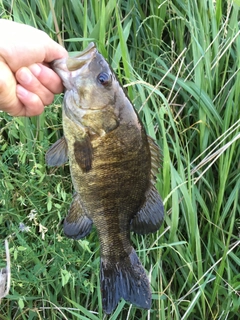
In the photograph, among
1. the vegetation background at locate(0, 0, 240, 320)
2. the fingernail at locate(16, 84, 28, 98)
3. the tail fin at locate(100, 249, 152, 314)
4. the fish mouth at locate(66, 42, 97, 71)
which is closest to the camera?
the fish mouth at locate(66, 42, 97, 71)

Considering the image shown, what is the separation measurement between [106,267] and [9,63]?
0.78 metres

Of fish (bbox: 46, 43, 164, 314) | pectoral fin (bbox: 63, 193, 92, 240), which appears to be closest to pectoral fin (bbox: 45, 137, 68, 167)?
fish (bbox: 46, 43, 164, 314)

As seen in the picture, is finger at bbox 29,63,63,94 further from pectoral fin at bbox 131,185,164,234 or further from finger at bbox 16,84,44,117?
pectoral fin at bbox 131,185,164,234

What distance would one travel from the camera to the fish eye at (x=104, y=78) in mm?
1417

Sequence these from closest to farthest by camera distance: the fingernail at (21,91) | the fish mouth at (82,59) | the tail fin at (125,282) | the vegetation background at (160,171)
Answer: the fish mouth at (82,59) < the fingernail at (21,91) < the tail fin at (125,282) < the vegetation background at (160,171)

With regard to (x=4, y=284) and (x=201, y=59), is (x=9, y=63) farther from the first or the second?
(x=201, y=59)

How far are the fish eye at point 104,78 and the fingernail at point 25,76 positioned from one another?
0.74ft

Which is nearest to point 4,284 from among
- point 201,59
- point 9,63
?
point 9,63

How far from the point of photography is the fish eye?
1.42m

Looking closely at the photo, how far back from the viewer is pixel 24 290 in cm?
196

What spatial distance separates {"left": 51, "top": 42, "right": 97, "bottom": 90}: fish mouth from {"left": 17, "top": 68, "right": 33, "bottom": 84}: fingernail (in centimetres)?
10

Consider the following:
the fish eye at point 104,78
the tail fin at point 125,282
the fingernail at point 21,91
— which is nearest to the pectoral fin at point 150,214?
the tail fin at point 125,282

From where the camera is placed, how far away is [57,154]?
1475 millimetres

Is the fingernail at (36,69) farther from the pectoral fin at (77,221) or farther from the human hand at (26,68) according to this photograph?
the pectoral fin at (77,221)
